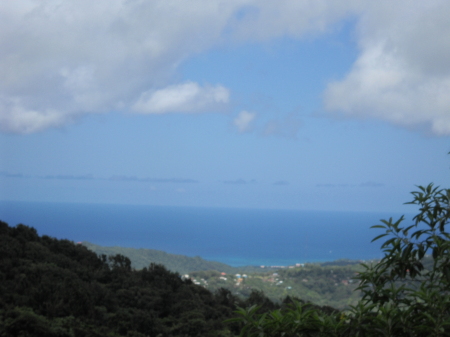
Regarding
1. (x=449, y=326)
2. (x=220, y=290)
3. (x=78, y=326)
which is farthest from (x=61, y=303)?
(x=449, y=326)

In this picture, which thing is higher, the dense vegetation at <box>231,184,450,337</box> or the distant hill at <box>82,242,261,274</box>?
the dense vegetation at <box>231,184,450,337</box>

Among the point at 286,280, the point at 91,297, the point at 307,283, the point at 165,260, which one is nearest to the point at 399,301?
the point at 91,297

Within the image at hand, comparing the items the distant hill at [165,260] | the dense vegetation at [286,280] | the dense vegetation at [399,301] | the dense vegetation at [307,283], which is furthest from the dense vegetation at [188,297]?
the distant hill at [165,260]

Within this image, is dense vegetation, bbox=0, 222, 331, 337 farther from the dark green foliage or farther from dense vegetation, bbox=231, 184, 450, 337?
dense vegetation, bbox=231, 184, 450, 337

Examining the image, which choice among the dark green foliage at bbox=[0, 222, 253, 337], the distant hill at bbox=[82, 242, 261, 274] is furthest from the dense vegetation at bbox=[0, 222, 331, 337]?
the distant hill at bbox=[82, 242, 261, 274]

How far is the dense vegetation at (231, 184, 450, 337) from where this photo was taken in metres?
2.32

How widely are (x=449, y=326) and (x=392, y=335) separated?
1.00ft

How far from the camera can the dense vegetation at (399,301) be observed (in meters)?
2.32

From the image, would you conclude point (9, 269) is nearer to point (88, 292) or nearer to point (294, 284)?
point (88, 292)

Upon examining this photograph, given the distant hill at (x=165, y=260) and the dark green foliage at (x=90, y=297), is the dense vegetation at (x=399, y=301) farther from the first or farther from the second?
the distant hill at (x=165, y=260)

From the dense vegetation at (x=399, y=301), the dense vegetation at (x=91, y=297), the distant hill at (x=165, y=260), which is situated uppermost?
the dense vegetation at (x=399, y=301)

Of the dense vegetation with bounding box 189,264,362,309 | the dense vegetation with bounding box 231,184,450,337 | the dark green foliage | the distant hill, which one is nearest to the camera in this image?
the dense vegetation with bounding box 231,184,450,337

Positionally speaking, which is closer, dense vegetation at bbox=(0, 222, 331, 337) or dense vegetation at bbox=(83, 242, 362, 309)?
dense vegetation at bbox=(0, 222, 331, 337)

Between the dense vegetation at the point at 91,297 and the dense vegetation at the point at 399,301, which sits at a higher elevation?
the dense vegetation at the point at 399,301
